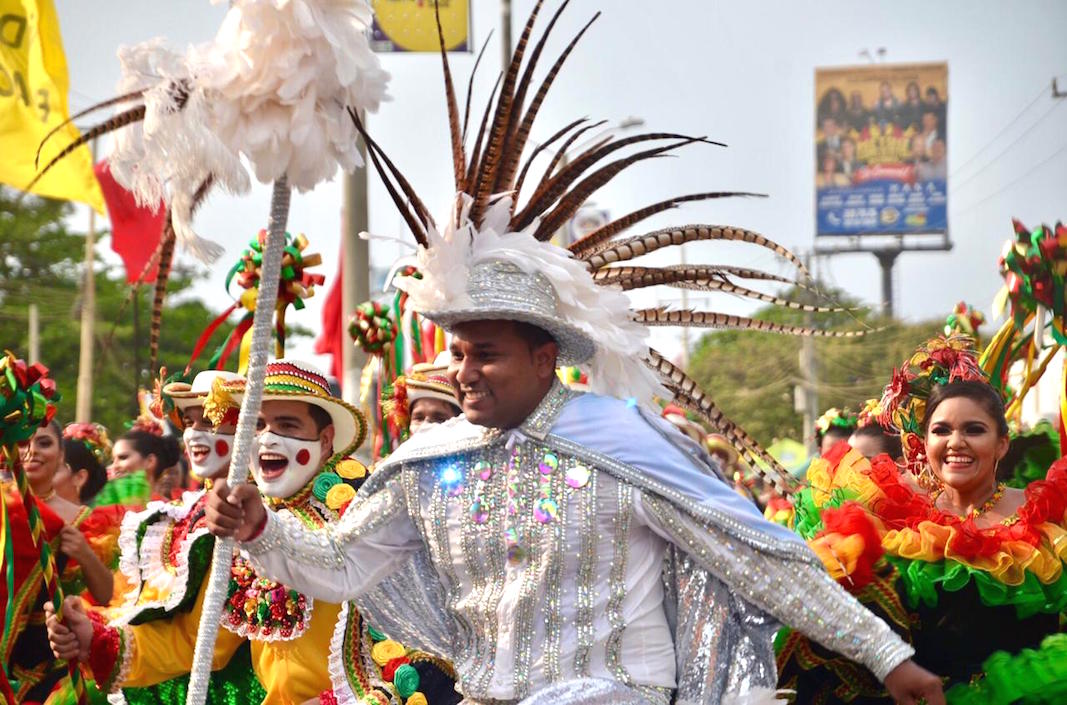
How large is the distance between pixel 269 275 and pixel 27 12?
9.48 metres

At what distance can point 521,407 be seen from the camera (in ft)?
13.9

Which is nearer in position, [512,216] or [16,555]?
[512,216]

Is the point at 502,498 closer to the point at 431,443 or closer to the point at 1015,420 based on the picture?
the point at 431,443

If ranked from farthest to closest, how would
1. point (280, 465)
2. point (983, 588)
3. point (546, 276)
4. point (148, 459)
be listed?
1. point (148, 459)
2. point (280, 465)
3. point (983, 588)
4. point (546, 276)

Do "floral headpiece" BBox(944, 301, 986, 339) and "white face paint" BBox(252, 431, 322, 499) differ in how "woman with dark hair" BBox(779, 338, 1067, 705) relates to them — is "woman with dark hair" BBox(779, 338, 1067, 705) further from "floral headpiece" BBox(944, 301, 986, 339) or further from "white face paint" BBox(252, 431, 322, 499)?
"floral headpiece" BBox(944, 301, 986, 339)

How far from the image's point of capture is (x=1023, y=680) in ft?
16.2

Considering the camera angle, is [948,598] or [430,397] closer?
[948,598]

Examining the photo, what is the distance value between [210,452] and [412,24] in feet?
16.2

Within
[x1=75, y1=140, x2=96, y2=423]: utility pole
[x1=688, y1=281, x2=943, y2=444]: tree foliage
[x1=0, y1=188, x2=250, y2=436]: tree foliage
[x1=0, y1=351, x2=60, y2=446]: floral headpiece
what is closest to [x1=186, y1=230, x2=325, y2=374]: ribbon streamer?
[x1=0, y1=351, x2=60, y2=446]: floral headpiece

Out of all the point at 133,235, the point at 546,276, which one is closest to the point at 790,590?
the point at 546,276

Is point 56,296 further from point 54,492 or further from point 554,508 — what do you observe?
point 554,508

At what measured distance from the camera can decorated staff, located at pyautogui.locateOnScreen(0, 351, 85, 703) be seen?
5402 millimetres

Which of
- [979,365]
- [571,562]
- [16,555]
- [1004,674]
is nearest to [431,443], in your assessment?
[571,562]

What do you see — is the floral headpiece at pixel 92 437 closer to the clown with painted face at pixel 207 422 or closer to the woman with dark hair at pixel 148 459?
the woman with dark hair at pixel 148 459
